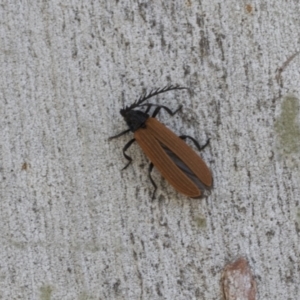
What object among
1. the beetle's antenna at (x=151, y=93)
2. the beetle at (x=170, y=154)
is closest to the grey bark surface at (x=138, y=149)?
the beetle's antenna at (x=151, y=93)

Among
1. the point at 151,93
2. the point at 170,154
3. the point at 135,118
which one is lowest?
the point at 170,154

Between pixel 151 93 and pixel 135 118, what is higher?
pixel 151 93

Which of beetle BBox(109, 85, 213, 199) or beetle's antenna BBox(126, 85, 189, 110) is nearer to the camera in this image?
beetle BBox(109, 85, 213, 199)

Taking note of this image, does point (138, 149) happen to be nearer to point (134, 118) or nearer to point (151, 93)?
point (134, 118)

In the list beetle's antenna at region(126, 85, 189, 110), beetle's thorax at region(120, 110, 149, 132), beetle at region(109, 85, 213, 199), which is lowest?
beetle at region(109, 85, 213, 199)

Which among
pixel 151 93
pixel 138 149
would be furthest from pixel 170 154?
pixel 151 93

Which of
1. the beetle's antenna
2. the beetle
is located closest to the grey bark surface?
the beetle's antenna

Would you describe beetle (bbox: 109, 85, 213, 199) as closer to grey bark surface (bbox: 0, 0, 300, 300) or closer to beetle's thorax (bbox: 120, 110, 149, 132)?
beetle's thorax (bbox: 120, 110, 149, 132)

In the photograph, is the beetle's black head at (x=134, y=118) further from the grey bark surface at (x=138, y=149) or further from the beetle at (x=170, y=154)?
the grey bark surface at (x=138, y=149)
